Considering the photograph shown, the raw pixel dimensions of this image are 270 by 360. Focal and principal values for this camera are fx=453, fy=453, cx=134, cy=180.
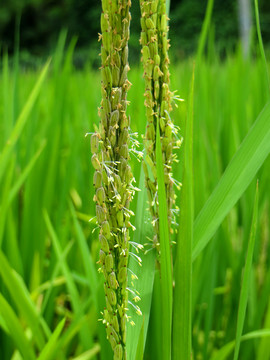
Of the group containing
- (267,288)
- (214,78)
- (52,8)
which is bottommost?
(267,288)

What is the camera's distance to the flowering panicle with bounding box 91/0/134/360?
7.8 inches

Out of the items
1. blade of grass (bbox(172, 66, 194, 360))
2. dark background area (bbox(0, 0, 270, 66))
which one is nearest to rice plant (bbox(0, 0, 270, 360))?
blade of grass (bbox(172, 66, 194, 360))

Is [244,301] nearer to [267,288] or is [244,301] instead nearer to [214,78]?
[267,288]

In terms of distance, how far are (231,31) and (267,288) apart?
35.9 ft

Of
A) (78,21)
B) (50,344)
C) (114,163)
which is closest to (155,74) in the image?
(114,163)

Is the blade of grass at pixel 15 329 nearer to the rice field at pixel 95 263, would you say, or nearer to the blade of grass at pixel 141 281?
the rice field at pixel 95 263

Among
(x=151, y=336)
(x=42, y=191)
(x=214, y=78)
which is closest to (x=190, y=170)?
(x=151, y=336)

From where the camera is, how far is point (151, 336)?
39cm

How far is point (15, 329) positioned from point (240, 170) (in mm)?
307

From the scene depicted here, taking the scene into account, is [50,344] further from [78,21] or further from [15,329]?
[78,21]

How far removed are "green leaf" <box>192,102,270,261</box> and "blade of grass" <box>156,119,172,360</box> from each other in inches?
1.9

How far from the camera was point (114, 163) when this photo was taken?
0.21m

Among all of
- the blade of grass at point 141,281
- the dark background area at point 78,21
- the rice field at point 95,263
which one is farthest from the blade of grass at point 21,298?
the dark background area at point 78,21

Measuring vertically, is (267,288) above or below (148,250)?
below
